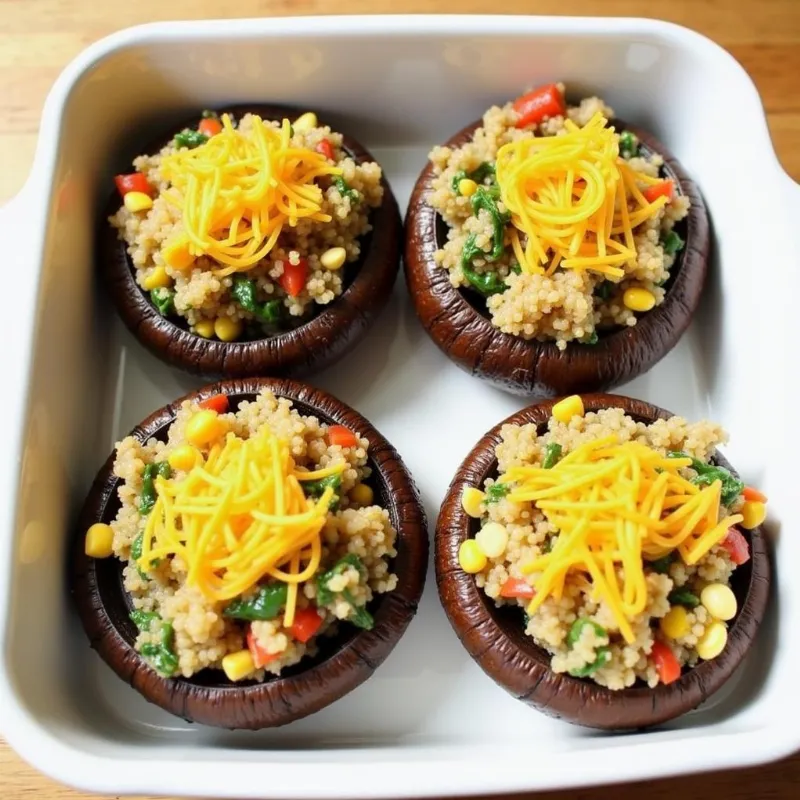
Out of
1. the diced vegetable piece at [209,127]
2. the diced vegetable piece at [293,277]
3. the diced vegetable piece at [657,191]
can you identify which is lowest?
the diced vegetable piece at [293,277]

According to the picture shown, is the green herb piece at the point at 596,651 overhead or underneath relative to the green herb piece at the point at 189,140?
underneath

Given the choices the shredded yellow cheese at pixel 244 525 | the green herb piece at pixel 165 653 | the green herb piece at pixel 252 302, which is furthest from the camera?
the green herb piece at pixel 252 302

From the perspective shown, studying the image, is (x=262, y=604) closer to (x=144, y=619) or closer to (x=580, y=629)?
(x=144, y=619)

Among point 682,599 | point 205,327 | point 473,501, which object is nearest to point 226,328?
point 205,327

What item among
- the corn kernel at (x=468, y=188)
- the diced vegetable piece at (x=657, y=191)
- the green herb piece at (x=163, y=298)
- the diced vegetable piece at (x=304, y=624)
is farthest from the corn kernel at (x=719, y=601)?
the green herb piece at (x=163, y=298)

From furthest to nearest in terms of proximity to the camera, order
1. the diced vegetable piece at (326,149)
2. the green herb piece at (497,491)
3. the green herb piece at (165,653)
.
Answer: the diced vegetable piece at (326,149)
the green herb piece at (497,491)
the green herb piece at (165,653)

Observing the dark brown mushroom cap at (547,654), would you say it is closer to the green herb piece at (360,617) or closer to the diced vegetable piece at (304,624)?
the green herb piece at (360,617)

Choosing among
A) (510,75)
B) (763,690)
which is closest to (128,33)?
(510,75)

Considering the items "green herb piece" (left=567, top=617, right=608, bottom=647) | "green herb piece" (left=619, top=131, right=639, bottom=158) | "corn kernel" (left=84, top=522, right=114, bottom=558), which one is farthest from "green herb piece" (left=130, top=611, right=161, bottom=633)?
"green herb piece" (left=619, top=131, right=639, bottom=158)
